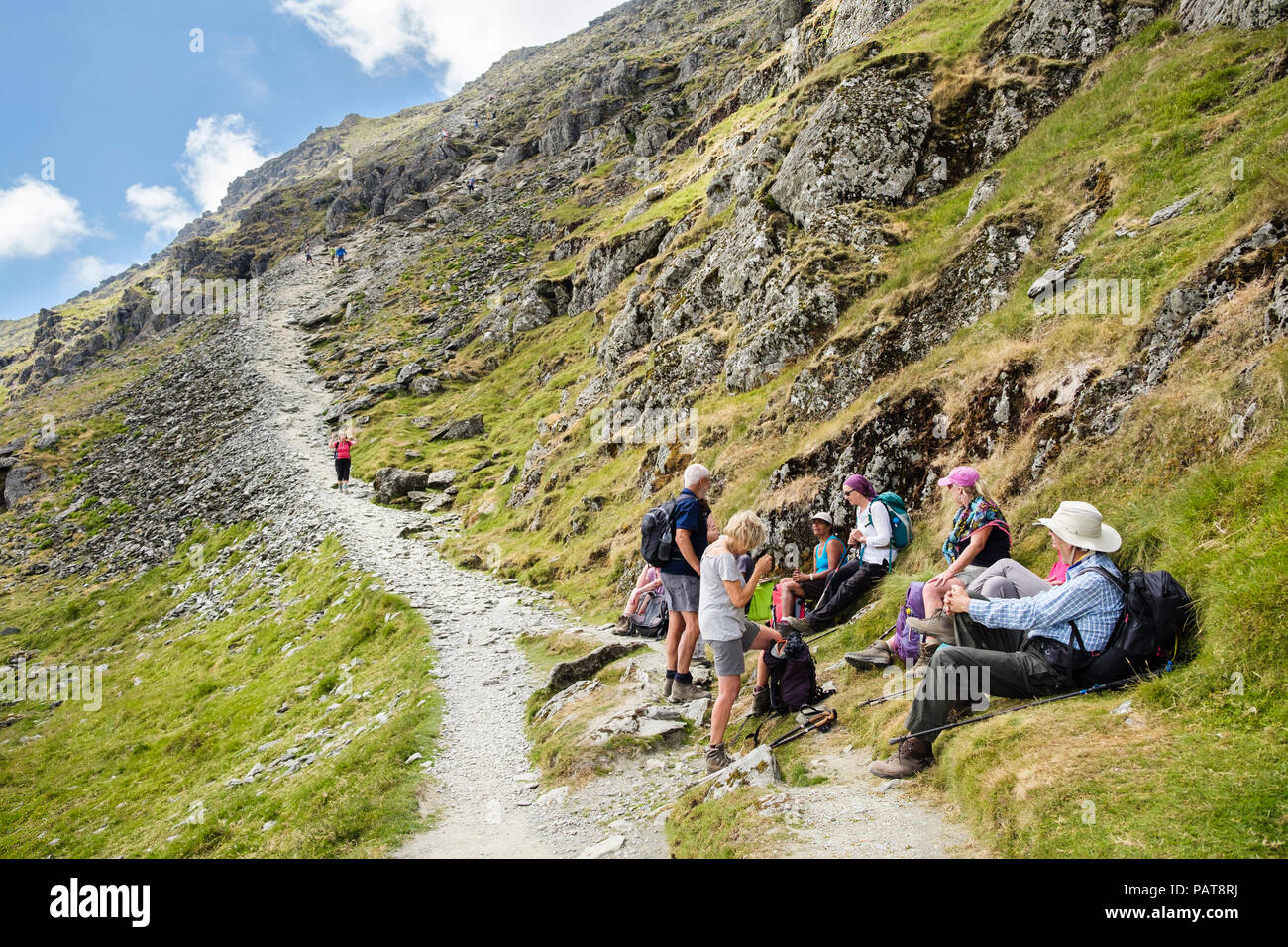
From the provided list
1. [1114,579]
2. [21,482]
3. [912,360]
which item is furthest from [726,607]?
[21,482]

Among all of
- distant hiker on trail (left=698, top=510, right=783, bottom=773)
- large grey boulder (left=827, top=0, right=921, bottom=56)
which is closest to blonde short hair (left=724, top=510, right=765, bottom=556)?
distant hiker on trail (left=698, top=510, right=783, bottom=773)

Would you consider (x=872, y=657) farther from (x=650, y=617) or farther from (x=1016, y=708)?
(x=650, y=617)

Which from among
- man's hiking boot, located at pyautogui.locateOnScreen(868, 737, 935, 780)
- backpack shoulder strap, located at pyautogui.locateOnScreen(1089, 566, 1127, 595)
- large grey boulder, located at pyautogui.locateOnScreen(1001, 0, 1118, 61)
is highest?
large grey boulder, located at pyautogui.locateOnScreen(1001, 0, 1118, 61)

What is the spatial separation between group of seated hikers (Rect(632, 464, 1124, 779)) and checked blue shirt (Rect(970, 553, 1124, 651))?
0.4 inches

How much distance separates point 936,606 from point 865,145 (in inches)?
842

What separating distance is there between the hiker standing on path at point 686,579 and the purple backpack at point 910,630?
294 cm

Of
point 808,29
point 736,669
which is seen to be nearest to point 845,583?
point 736,669

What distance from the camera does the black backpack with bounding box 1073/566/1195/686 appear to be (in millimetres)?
6195

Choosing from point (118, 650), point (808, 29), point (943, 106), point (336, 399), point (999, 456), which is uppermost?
point (808, 29)

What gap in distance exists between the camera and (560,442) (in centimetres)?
3244

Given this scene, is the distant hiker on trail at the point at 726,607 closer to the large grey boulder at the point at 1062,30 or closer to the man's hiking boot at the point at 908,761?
the man's hiking boot at the point at 908,761

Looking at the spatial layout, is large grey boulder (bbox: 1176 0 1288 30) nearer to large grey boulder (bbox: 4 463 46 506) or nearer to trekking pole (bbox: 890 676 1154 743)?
trekking pole (bbox: 890 676 1154 743)
